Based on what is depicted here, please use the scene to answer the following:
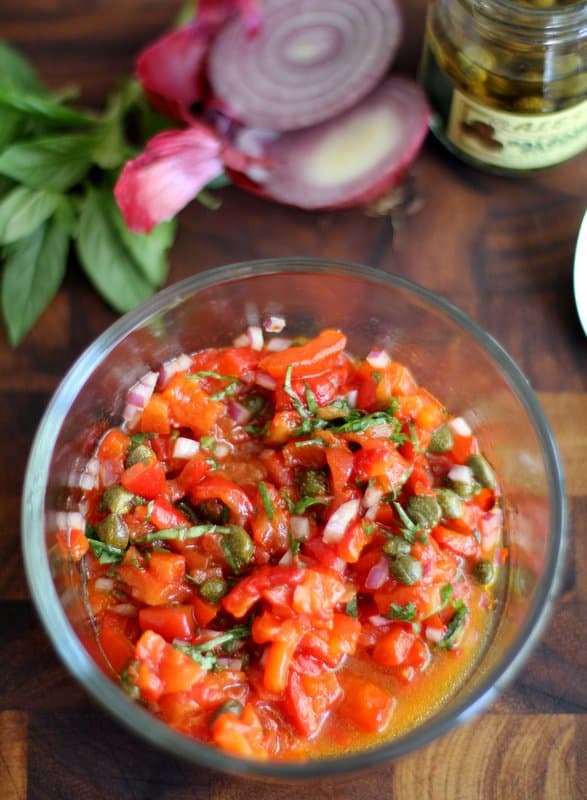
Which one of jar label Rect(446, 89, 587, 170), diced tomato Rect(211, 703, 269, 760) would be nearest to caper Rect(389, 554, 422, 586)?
diced tomato Rect(211, 703, 269, 760)

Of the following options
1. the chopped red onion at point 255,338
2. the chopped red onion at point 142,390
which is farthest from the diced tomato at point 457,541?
the chopped red onion at point 142,390

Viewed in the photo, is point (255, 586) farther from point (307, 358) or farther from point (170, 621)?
point (307, 358)

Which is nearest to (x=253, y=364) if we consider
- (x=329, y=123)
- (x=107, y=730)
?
(x=329, y=123)

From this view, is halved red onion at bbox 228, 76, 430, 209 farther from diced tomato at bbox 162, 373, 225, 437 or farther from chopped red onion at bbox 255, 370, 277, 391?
diced tomato at bbox 162, 373, 225, 437

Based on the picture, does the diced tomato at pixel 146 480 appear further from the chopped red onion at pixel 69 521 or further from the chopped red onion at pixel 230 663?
the chopped red onion at pixel 230 663

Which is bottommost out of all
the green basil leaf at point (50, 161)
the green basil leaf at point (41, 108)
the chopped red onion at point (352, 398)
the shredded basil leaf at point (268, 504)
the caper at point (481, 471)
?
the caper at point (481, 471)

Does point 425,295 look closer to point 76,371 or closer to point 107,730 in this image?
point 76,371
